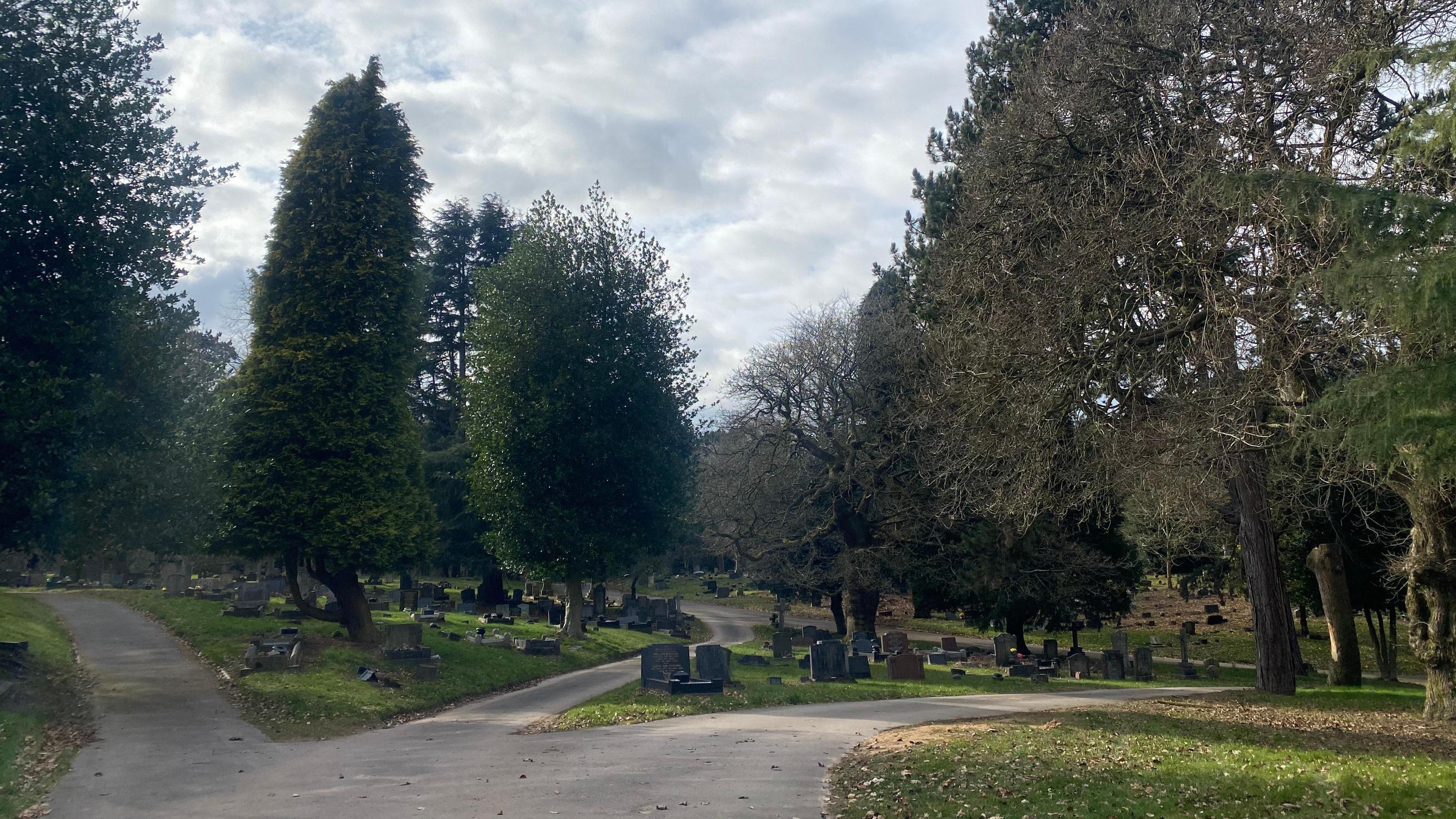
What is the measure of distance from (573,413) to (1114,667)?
55.8ft

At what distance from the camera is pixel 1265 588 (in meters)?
17.0

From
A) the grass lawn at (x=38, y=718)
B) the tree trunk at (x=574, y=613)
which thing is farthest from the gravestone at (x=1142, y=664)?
the grass lawn at (x=38, y=718)

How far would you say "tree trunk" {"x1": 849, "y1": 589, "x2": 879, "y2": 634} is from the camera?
31.6m

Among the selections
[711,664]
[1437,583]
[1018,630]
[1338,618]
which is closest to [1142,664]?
[1338,618]

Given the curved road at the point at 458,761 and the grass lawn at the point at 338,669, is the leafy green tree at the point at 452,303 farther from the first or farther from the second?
the curved road at the point at 458,761

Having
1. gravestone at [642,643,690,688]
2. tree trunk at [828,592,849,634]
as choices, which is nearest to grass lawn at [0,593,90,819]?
gravestone at [642,643,690,688]

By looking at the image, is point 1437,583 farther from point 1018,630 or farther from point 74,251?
point 74,251

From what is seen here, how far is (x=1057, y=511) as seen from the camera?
18703 millimetres

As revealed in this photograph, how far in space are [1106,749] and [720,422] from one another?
23428 mm

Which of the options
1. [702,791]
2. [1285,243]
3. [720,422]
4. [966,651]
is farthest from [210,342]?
[1285,243]

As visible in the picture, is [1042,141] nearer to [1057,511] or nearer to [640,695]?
[1057,511]

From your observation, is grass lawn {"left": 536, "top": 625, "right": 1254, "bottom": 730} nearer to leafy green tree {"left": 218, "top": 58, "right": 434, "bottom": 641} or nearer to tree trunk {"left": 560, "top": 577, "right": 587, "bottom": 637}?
tree trunk {"left": 560, "top": 577, "right": 587, "bottom": 637}

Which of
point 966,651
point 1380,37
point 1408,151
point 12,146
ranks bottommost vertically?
point 966,651

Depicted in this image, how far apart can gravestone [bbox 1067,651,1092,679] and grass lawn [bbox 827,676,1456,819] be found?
9548 millimetres
